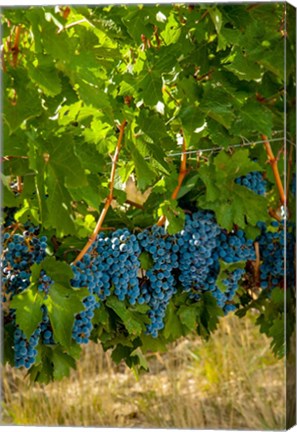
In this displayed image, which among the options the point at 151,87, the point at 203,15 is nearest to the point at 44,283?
the point at 151,87

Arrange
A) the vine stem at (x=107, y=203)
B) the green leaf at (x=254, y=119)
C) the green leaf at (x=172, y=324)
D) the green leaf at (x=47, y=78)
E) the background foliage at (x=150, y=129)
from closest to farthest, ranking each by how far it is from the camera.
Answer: the green leaf at (x=47, y=78)
the background foliage at (x=150, y=129)
the vine stem at (x=107, y=203)
the green leaf at (x=254, y=119)
the green leaf at (x=172, y=324)

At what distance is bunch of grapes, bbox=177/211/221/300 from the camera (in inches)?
98.3

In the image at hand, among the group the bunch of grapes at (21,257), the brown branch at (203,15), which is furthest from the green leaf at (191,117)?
the bunch of grapes at (21,257)

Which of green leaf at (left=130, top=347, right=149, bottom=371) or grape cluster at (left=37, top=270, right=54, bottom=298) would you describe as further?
green leaf at (left=130, top=347, right=149, bottom=371)

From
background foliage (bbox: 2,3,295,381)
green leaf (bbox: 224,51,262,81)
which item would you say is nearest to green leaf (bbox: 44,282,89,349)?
background foliage (bbox: 2,3,295,381)

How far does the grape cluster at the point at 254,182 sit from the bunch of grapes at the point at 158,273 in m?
0.23

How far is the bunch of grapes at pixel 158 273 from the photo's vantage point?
8.07 feet

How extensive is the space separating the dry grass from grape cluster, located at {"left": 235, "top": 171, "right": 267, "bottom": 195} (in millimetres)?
349

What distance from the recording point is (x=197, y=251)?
2.50 m

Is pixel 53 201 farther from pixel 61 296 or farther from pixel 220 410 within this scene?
pixel 220 410

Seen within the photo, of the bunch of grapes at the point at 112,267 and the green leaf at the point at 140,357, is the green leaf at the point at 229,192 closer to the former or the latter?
the bunch of grapes at the point at 112,267

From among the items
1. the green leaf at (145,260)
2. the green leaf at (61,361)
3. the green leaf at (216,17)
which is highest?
the green leaf at (216,17)

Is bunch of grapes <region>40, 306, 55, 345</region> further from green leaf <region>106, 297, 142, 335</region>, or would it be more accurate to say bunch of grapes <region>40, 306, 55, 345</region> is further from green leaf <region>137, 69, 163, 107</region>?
green leaf <region>137, 69, 163, 107</region>

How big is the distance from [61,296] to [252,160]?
628 mm
